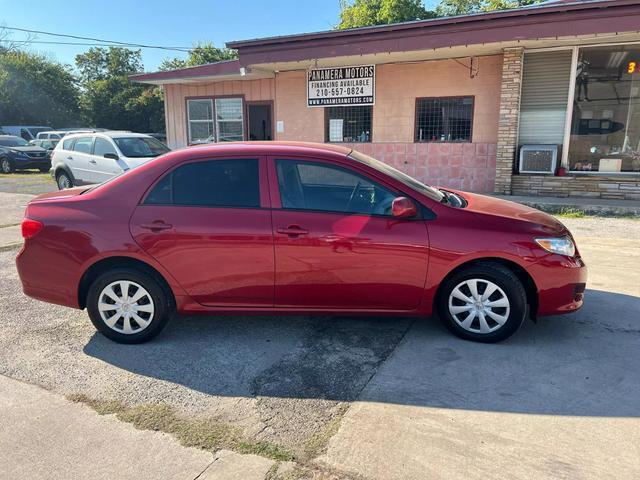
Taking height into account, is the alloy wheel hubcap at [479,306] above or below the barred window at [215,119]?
below

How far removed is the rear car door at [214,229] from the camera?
3900 mm

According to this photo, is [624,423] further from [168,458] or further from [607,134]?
[607,134]

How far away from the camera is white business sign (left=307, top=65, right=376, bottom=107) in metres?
12.6

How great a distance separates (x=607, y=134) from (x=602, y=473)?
10.7 metres

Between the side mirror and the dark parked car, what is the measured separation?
2275 centimetres

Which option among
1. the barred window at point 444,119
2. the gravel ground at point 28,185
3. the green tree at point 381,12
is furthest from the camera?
the green tree at point 381,12

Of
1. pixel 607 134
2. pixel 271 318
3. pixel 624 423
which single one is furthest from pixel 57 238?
pixel 607 134

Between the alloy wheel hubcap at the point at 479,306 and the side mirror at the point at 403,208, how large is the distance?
28.2 inches

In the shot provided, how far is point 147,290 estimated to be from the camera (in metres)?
3.99

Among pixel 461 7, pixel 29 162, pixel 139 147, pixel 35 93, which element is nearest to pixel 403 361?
pixel 139 147

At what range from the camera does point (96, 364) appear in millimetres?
3812

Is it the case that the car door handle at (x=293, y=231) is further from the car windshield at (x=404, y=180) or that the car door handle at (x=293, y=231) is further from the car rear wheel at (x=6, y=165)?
the car rear wheel at (x=6, y=165)

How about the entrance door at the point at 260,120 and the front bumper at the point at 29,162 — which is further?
the front bumper at the point at 29,162

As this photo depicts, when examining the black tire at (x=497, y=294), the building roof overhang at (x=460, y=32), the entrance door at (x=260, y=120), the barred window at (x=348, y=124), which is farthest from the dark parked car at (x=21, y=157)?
the black tire at (x=497, y=294)
